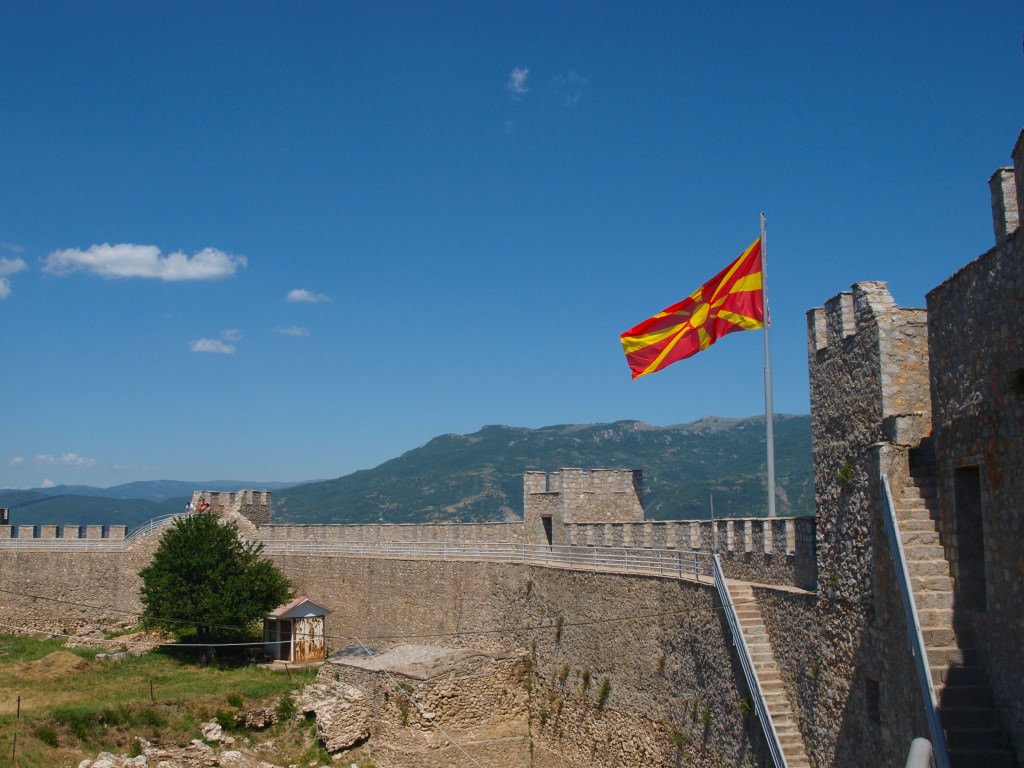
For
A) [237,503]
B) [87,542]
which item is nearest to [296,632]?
[237,503]

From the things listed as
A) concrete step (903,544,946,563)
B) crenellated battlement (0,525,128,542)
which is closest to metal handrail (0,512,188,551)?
crenellated battlement (0,525,128,542)

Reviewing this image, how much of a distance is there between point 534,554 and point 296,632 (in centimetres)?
770

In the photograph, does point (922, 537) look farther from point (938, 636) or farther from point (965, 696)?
point (965, 696)

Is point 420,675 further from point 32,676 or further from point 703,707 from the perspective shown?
point 32,676

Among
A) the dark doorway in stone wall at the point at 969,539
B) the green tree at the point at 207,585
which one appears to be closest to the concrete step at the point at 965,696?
the dark doorway in stone wall at the point at 969,539

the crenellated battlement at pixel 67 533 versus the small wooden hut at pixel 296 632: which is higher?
the crenellated battlement at pixel 67 533

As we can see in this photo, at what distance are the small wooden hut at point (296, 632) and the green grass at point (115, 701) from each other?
1517 millimetres

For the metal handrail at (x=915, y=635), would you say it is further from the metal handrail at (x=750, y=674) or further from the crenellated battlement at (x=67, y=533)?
the crenellated battlement at (x=67, y=533)

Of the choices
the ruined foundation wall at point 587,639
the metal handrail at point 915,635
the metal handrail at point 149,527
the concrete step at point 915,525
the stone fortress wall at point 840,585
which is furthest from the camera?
the metal handrail at point 149,527

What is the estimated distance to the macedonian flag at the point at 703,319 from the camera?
17016 millimetres

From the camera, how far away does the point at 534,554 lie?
24.0m

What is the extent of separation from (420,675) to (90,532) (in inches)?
767

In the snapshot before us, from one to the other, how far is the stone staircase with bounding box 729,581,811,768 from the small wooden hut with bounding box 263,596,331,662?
15.8 m

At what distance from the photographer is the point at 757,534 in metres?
14.8
